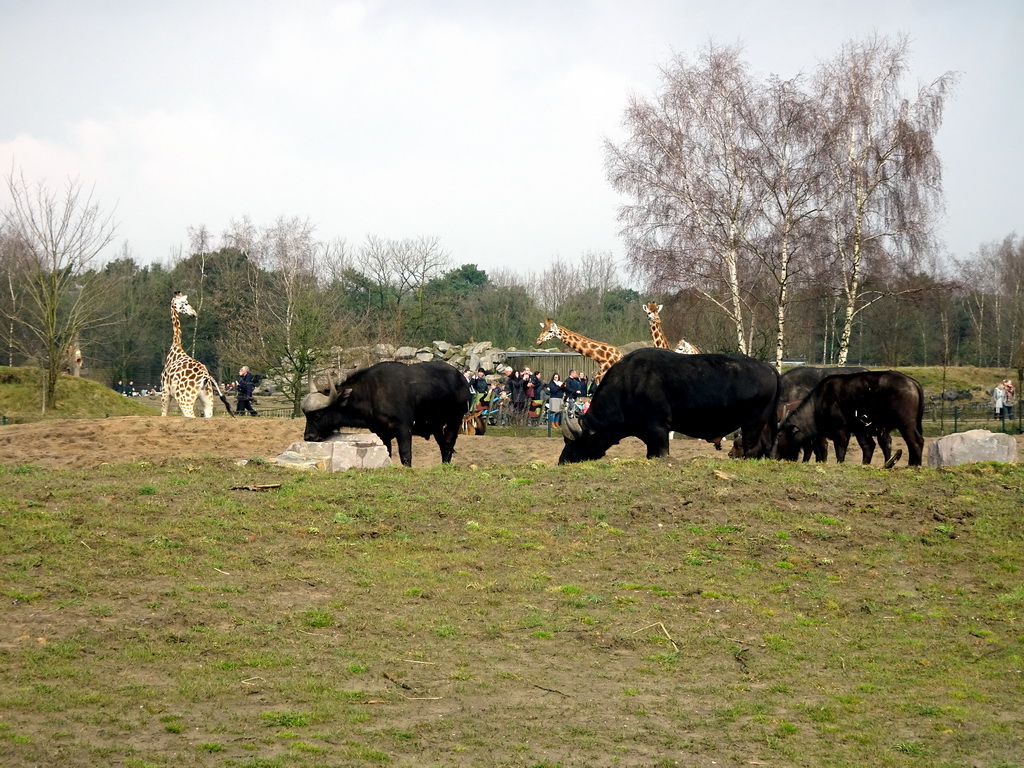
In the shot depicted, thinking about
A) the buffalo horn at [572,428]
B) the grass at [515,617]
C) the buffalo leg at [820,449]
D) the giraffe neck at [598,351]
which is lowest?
the grass at [515,617]

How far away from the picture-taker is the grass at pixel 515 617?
6188mm

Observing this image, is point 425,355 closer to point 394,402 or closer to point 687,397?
point 394,402

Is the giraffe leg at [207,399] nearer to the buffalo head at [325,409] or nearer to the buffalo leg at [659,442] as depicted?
the buffalo head at [325,409]

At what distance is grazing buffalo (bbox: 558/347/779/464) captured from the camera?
1591 centimetres

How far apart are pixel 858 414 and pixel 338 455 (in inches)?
340

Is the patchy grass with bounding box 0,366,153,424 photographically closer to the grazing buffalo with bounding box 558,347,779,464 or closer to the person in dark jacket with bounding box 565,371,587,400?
the person in dark jacket with bounding box 565,371,587,400

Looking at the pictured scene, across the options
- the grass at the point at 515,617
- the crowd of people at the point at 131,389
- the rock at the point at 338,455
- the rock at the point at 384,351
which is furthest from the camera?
the crowd of people at the point at 131,389

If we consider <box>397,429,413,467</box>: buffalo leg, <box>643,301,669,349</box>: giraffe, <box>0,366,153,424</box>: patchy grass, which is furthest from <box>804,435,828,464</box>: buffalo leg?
<box>0,366,153,424</box>: patchy grass

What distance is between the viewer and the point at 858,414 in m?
17.8

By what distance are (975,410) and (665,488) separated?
27139mm

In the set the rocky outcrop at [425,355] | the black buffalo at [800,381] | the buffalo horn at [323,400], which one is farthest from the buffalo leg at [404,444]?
the rocky outcrop at [425,355]

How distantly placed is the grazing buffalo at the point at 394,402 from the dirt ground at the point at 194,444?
102 inches

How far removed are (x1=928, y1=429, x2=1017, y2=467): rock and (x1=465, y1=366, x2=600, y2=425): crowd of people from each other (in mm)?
14451

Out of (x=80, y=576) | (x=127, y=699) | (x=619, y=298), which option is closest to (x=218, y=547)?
(x=80, y=576)
